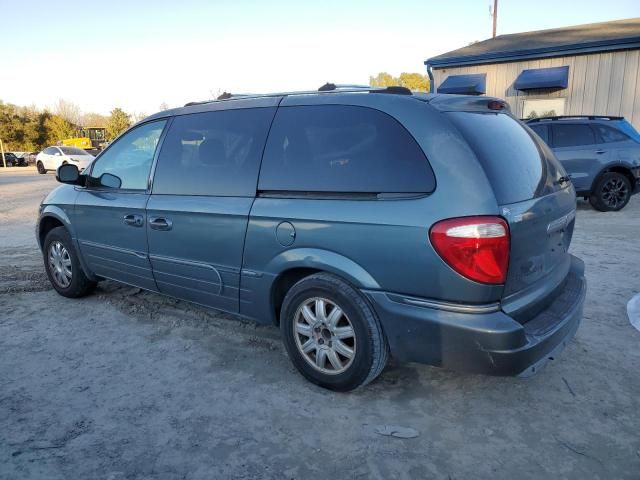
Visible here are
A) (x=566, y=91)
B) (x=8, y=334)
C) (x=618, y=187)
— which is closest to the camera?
(x=8, y=334)

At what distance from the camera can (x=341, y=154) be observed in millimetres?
2857

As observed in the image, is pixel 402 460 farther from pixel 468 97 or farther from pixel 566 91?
pixel 566 91

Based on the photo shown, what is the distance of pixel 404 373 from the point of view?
325 cm

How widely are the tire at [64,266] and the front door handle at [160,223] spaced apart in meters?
1.39

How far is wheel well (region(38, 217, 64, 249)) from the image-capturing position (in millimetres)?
4941

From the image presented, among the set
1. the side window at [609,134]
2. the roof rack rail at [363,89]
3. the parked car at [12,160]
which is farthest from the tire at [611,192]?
the parked car at [12,160]

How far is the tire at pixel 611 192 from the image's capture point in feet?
30.9

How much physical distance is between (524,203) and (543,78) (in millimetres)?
14734

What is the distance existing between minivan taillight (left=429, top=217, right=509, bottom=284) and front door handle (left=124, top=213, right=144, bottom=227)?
2481 mm

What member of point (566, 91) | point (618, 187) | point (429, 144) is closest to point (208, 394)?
point (429, 144)

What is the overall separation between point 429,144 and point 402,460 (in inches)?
63.4

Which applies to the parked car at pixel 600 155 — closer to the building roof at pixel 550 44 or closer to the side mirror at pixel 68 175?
the building roof at pixel 550 44

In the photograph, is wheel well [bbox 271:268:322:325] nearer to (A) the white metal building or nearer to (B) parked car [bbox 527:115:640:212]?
(B) parked car [bbox 527:115:640:212]

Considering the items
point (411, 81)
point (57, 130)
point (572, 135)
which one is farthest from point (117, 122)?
point (572, 135)
